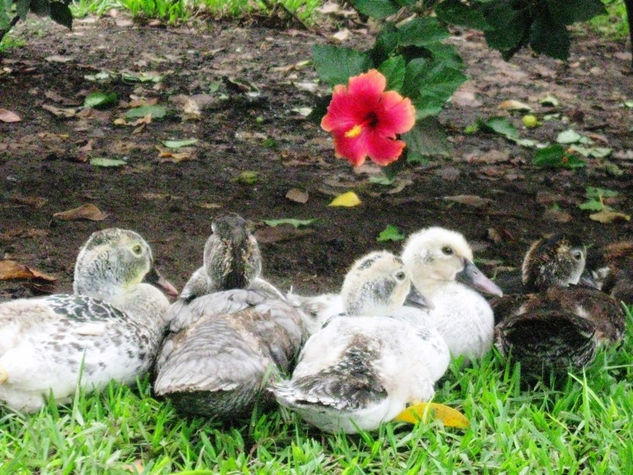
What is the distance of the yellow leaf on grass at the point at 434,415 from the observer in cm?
370

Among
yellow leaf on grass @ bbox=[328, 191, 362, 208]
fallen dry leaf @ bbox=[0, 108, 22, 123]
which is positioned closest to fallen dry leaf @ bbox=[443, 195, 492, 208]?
yellow leaf on grass @ bbox=[328, 191, 362, 208]

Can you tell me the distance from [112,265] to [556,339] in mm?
1899

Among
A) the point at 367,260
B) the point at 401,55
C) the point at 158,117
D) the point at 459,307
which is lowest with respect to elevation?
the point at 158,117

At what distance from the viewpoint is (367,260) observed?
4.23 meters

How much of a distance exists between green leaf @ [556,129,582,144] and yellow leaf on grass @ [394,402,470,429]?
428 centimetres

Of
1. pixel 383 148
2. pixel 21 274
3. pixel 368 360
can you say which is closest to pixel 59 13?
pixel 21 274

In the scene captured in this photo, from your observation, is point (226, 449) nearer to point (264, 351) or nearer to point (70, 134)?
point (264, 351)

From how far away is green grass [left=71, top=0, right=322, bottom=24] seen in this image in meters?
10.1

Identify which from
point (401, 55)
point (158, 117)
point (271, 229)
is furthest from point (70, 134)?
point (401, 55)

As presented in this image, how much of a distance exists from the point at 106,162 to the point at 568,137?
11.4ft

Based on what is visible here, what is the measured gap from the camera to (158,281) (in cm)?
460

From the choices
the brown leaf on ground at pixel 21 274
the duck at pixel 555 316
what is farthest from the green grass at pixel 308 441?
the brown leaf on ground at pixel 21 274

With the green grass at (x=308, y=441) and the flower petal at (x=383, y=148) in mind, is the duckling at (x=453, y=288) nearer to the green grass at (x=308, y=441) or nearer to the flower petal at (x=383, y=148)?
the green grass at (x=308, y=441)

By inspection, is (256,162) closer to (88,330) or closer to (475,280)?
(475,280)
